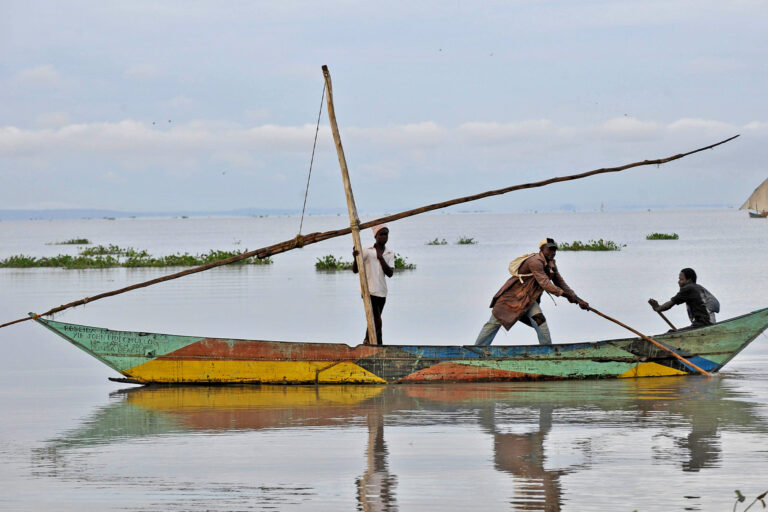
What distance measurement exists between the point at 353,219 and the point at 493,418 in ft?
8.97

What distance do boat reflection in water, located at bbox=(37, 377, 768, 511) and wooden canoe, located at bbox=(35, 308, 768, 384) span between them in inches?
4.8

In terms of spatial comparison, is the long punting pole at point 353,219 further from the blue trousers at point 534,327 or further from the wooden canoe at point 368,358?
the blue trousers at point 534,327

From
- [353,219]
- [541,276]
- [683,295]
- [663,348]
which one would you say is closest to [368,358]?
[353,219]

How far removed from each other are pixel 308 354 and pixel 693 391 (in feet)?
11.7

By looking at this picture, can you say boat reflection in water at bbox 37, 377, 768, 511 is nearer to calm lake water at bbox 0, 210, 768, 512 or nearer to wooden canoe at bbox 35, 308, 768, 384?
calm lake water at bbox 0, 210, 768, 512

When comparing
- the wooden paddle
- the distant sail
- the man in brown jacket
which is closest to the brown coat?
the man in brown jacket

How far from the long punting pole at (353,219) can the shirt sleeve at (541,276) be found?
1.60m

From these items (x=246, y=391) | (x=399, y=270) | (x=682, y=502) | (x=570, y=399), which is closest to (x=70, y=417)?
(x=246, y=391)

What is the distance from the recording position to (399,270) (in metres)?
27.5

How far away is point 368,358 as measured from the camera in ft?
31.4

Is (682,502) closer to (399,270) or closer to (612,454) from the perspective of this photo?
(612,454)

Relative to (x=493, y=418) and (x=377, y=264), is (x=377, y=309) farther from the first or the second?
(x=493, y=418)

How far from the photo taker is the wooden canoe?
958 cm

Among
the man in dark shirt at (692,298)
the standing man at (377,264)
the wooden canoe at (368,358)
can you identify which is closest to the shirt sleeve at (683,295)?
the man in dark shirt at (692,298)
